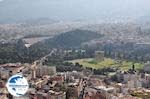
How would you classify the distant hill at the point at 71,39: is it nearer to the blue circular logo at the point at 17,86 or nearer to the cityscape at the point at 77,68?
the cityscape at the point at 77,68

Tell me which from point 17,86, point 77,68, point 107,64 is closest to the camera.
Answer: point 17,86

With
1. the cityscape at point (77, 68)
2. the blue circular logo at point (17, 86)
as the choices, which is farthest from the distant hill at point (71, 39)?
the blue circular logo at point (17, 86)

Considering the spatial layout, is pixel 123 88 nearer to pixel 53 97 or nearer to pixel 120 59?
pixel 53 97

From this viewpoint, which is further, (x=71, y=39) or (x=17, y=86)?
(x=71, y=39)

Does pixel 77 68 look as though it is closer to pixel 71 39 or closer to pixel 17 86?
pixel 71 39

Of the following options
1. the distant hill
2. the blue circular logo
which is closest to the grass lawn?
the distant hill

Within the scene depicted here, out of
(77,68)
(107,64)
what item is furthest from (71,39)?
(77,68)

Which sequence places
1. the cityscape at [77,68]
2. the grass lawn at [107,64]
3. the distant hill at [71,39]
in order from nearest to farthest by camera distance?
the cityscape at [77,68] → the grass lawn at [107,64] → the distant hill at [71,39]

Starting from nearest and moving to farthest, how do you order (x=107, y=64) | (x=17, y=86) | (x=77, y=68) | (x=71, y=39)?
(x=17, y=86) → (x=77, y=68) → (x=107, y=64) → (x=71, y=39)
